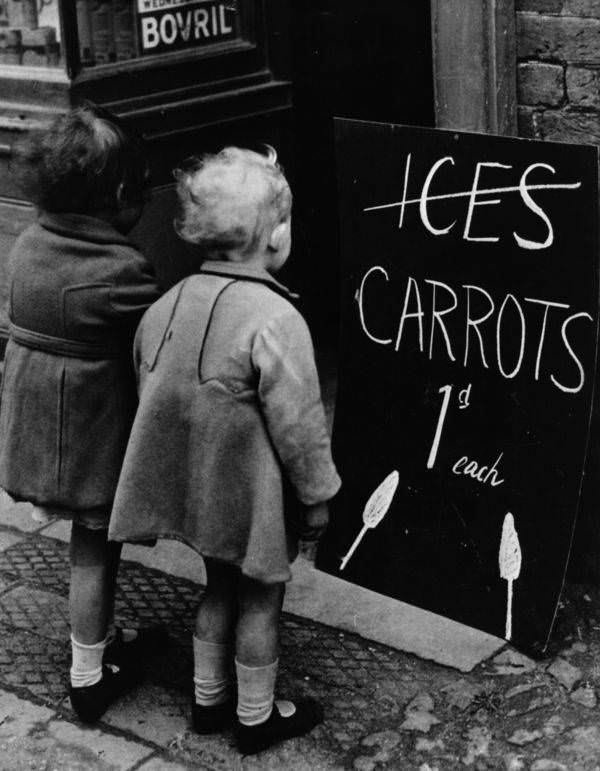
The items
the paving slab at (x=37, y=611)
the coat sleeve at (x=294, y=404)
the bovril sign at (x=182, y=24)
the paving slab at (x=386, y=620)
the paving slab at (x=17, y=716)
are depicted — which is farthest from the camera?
the bovril sign at (x=182, y=24)

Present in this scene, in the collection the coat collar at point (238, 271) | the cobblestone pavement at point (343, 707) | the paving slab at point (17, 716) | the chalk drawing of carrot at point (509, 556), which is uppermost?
the coat collar at point (238, 271)

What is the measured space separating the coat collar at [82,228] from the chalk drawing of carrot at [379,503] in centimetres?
106

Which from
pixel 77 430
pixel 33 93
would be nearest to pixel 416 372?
pixel 77 430

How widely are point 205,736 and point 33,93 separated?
98.2 inches

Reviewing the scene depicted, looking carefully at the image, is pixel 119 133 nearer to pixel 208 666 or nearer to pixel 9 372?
pixel 9 372

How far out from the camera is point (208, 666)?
126 inches

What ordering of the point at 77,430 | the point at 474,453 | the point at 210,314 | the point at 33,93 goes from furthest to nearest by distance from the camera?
the point at 33,93 < the point at 474,453 < the point at 77,430 < the point at 210,314

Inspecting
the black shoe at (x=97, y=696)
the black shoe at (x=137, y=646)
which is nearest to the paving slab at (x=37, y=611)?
the black shoe at (x=137, y=646)

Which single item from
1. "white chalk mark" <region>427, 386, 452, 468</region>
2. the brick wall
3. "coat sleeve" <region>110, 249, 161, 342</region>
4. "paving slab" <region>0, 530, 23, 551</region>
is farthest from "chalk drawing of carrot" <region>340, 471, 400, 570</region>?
"paving slab" <region>0, 530, 23, 551</region>

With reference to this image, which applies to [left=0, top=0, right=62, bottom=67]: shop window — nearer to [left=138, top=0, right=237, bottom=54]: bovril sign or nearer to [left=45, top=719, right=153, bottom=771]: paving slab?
[left=138, top=0, right=237, bottom=54]: bovril sign

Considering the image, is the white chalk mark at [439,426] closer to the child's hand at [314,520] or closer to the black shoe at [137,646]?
the child's hand at [314,520]

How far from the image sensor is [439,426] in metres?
3.48

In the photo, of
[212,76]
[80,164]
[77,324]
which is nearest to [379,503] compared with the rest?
[77,324]

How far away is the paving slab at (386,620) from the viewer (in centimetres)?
358
